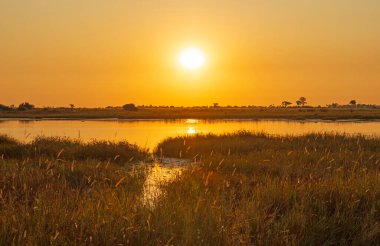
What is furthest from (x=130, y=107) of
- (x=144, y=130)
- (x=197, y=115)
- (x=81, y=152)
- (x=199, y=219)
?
(x=199, y=219)

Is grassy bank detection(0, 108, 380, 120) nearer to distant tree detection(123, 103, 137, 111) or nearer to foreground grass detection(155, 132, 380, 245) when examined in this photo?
distant tree detection(123, 103, 137, 111)

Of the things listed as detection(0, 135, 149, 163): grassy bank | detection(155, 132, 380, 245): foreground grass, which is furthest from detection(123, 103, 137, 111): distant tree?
detection(155, 132, 380, 245): foreground grass

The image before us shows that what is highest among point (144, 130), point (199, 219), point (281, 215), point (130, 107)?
point (130, 107)

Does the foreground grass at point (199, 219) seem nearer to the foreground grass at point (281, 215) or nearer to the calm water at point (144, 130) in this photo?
the foreground grass at point (281, 215)

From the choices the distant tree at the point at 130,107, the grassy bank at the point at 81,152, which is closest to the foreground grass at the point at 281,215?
the grassy bank at the point at 81,152

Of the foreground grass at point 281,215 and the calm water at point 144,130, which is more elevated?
the foreground grass at point 281,215

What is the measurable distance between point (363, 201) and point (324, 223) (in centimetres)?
168

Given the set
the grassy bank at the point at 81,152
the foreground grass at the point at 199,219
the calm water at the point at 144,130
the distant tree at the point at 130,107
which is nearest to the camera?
the foreground grass at the point at 199,219

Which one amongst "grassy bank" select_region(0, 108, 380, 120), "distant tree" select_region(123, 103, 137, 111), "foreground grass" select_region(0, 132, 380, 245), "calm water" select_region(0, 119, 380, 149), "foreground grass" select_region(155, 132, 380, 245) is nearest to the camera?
"foreground grass" select_region(0, 132, 380, 245)

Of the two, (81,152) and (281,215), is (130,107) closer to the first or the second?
(81,152)

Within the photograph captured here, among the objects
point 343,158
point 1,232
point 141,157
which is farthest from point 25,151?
point 1,232

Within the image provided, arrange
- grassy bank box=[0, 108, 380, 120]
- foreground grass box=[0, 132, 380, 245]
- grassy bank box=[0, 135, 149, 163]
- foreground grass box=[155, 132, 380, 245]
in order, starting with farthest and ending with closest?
1. grassy bank box=[0, 108, 380, 120]
2. grassy bank box=[0, 135, 149, 163]
3. foreground grass box=[155, 132, 380, 245]
4. foreground grass box=[0, 132, 380, 245]

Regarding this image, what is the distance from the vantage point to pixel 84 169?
524 inches

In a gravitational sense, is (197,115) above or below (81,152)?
above
